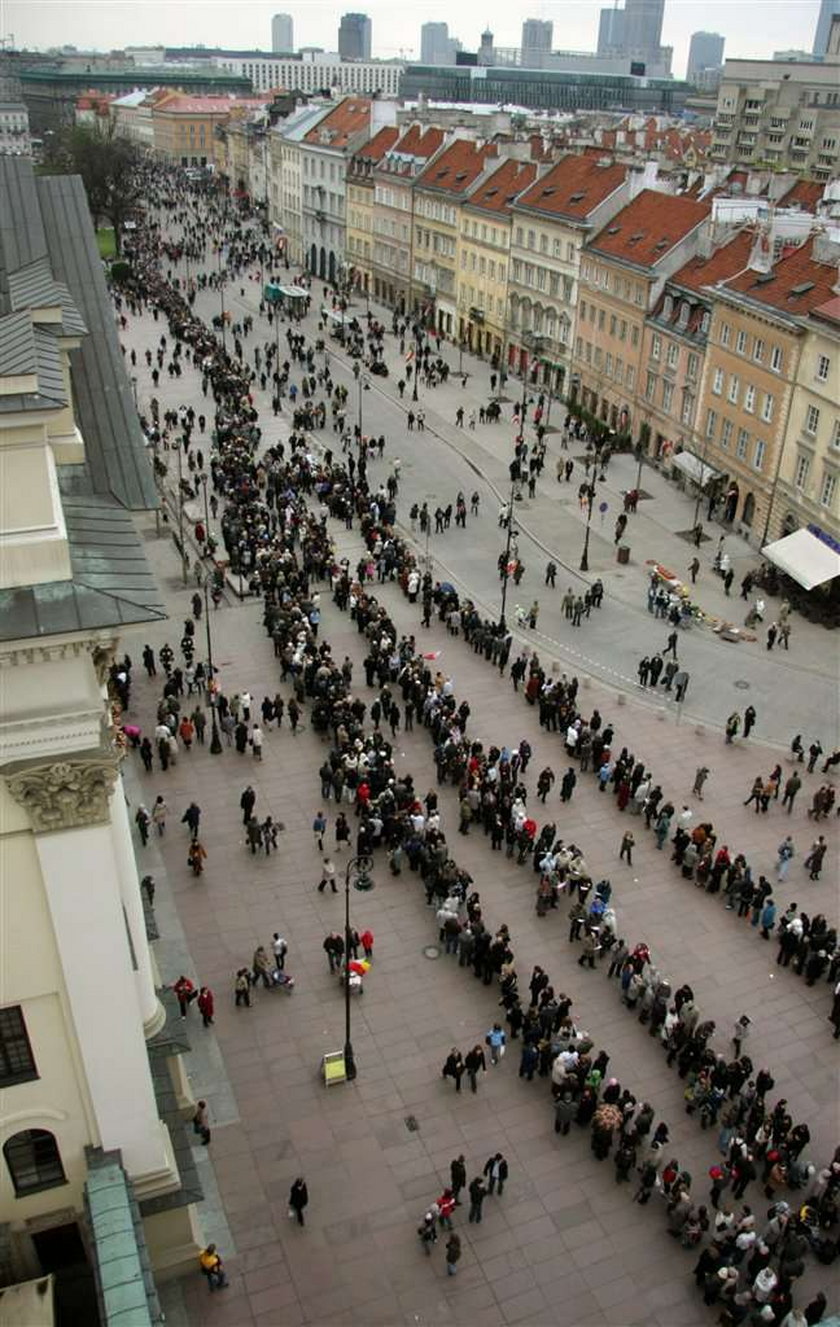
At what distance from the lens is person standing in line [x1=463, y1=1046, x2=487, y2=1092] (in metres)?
19.5

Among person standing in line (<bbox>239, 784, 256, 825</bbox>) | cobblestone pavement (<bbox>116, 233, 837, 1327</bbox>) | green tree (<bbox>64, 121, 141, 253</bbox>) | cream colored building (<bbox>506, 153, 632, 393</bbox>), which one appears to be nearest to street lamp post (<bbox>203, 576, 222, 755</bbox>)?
cobblestone pavement (<bbox>116, 233, 837, 1327</bbox>)

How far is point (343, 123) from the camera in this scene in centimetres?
9575

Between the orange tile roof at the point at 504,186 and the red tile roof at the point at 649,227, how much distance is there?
34.3 feet

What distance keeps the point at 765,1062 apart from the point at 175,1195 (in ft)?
38.0

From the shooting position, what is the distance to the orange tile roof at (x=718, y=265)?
4956 cm

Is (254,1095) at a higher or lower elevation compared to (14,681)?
lower

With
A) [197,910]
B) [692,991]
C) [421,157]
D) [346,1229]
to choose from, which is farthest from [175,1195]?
[421,157]

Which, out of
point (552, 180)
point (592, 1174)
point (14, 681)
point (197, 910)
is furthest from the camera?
point (552, 180)

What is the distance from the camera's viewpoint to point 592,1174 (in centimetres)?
1850

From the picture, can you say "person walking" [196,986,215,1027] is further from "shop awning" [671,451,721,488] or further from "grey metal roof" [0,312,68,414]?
"shop awning" [671,451,721,488]

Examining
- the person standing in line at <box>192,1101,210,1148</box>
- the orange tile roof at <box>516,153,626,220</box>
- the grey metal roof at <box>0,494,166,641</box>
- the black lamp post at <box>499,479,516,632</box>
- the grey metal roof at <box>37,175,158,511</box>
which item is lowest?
the black lamp post at <box>499,479,516,632</box>

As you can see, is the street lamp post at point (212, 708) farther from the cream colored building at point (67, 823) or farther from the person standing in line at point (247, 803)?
the cream colored building at point (67, 823)

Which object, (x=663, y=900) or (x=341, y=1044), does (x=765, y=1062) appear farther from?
(x=341, y=1044)

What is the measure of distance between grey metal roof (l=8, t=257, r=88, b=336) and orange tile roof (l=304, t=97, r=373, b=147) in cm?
8467
